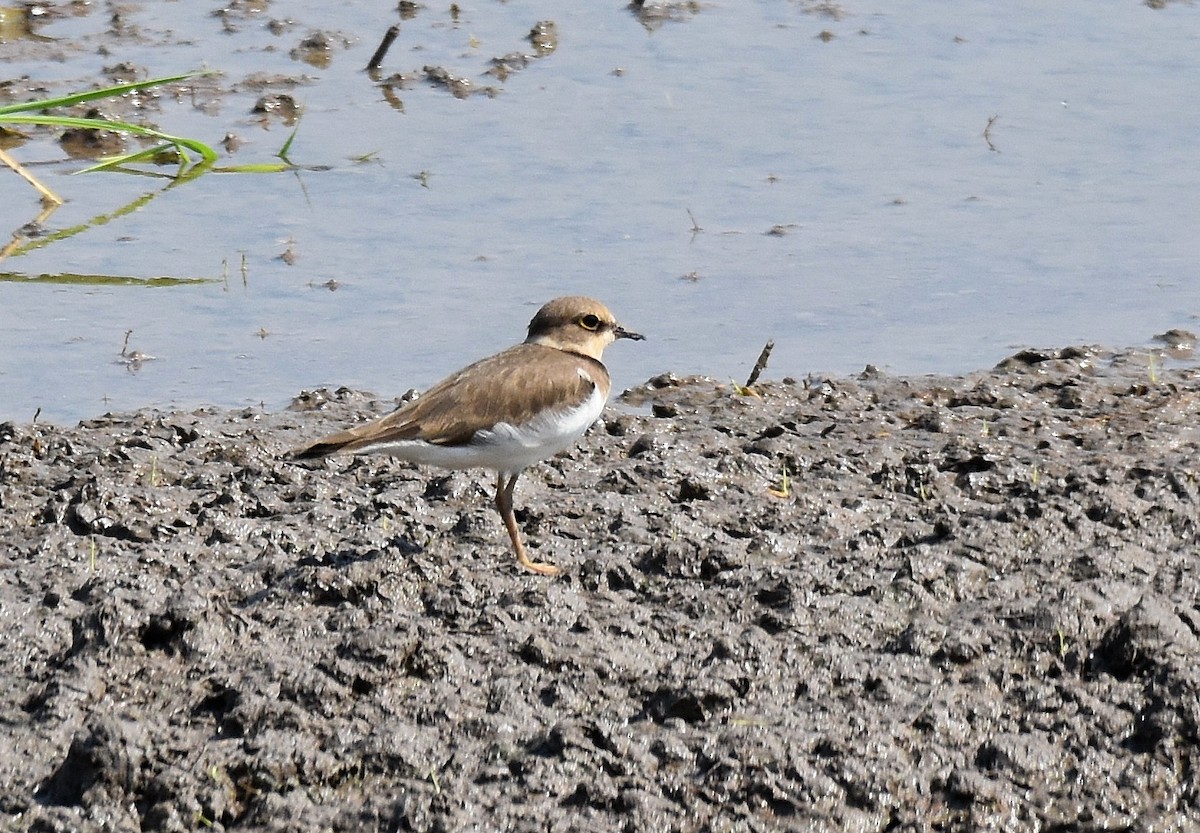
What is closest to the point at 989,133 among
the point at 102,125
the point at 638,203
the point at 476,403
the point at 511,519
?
the point at 638,203

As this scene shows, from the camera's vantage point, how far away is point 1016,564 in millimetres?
6246

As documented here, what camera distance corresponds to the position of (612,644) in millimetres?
5637

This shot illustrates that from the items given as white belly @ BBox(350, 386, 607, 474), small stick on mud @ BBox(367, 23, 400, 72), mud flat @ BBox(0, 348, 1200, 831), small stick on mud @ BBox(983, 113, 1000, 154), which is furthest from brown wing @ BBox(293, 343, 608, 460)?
small stick on mud @ BBox(367, 23, 400, 72)

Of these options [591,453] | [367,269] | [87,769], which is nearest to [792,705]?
[87,769]

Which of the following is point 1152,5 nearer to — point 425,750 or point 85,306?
point 85,306

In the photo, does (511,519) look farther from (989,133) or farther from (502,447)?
A: (989,133)

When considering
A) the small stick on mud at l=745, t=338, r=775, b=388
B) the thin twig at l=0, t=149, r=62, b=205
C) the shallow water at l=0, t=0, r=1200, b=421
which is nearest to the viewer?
the small stick on mud at l=745, t=338, r=775, b=388

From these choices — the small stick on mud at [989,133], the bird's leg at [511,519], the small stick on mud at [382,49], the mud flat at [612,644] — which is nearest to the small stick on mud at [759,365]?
the mud flat at [612,644]

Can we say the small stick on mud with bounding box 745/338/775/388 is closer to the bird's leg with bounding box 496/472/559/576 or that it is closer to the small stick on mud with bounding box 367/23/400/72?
the bird's leg with bounding box 496/472/559/576

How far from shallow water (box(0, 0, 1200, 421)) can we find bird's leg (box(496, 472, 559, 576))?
2.52m

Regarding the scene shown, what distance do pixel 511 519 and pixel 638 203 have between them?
17.1 ft

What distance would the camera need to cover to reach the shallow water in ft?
32.0

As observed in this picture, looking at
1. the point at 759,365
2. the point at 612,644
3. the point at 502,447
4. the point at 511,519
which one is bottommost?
the point at 759,365

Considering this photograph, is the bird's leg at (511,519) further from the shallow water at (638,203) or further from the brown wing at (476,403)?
the shallow water at (638,203)
